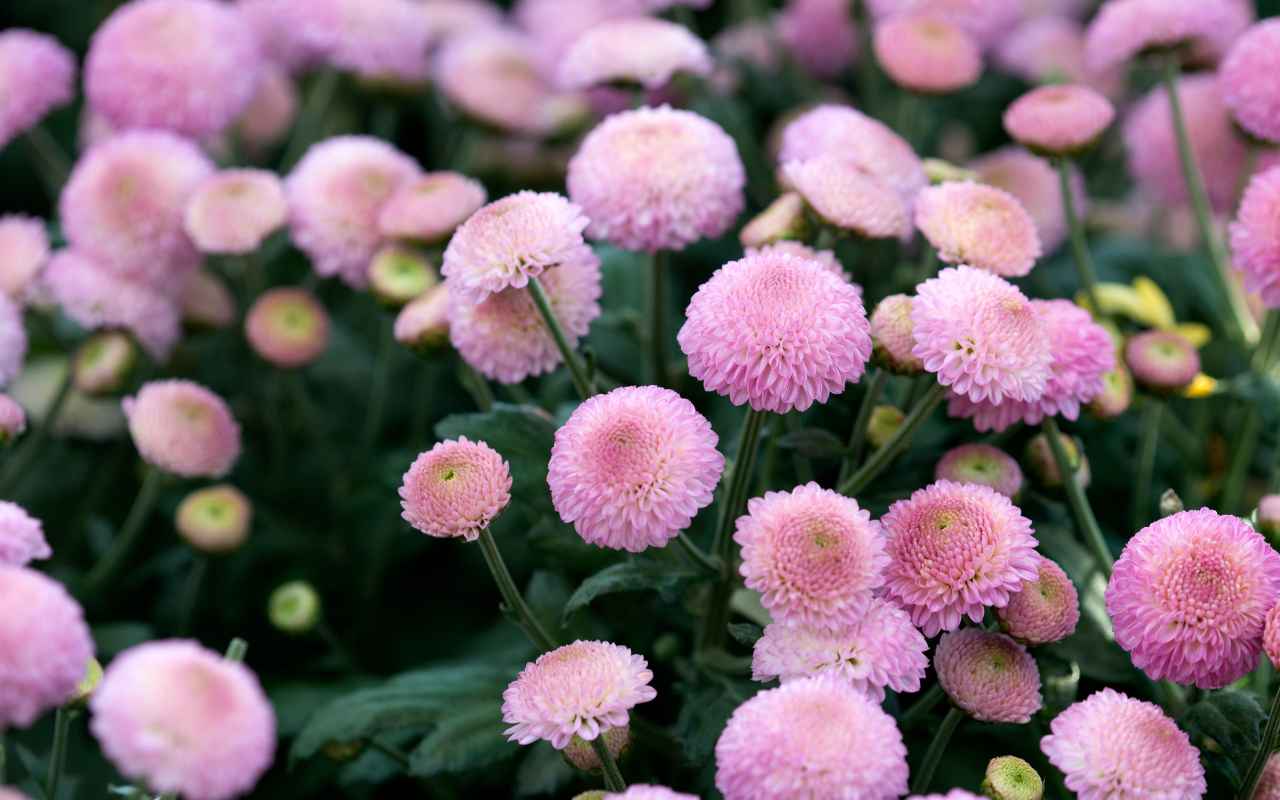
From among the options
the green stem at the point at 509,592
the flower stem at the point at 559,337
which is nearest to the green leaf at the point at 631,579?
the green stem at the point at 509,592

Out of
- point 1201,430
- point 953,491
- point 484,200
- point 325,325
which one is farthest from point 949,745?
point 325,325

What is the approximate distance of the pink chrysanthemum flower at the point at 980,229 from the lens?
94 cm

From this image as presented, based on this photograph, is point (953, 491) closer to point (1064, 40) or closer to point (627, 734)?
point (627, 734)

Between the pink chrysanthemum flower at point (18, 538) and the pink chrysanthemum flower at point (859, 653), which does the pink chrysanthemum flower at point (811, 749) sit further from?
the pink chrysanthemum flower at point (18, 538)

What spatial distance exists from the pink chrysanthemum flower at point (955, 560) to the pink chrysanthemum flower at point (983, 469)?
0.32 ft

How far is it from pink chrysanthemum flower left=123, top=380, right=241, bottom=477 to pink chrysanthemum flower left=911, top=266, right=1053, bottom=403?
649 mm

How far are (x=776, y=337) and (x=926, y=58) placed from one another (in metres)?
0.58

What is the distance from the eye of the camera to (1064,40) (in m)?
1.65

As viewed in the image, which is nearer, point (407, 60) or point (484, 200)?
point (484, 200)

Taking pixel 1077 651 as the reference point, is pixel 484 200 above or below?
above

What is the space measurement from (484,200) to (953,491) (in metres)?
0.52

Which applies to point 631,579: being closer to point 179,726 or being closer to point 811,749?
point 811,749

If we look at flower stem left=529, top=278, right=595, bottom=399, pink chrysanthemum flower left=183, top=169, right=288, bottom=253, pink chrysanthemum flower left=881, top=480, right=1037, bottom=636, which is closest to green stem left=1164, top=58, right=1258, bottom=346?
pink chrysanthemum flower left=881, top=480, right=1037, bottom=636

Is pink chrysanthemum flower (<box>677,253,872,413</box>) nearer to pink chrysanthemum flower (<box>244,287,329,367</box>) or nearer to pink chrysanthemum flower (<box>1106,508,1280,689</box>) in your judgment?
pink chrysanthemum flower (<box>1106,508,1280,689</box>)
